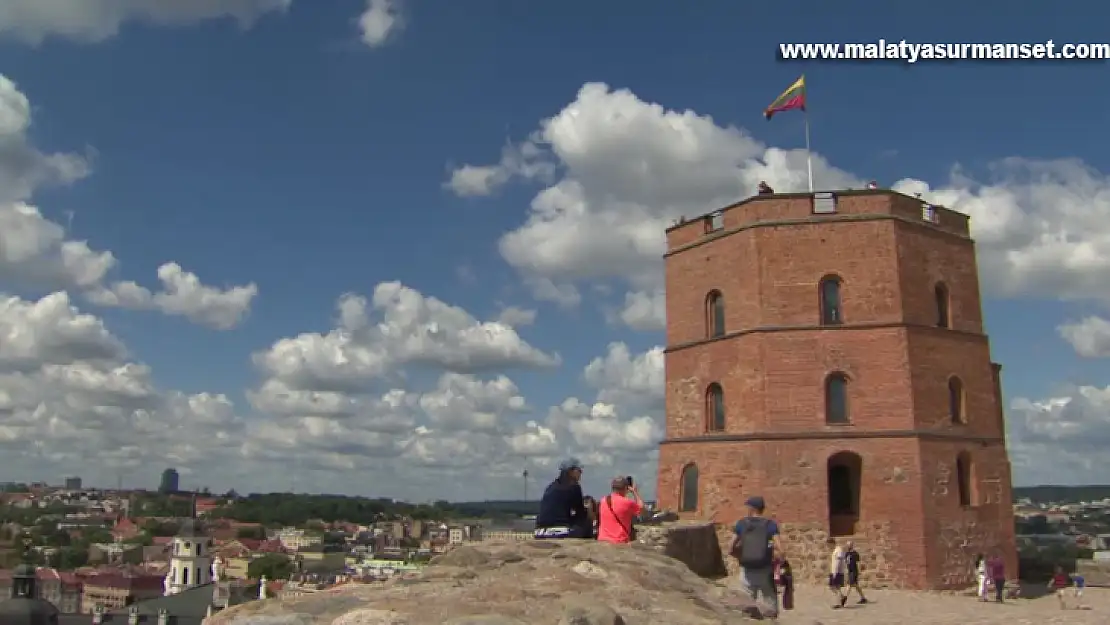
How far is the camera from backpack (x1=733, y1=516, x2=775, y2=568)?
9.43 m

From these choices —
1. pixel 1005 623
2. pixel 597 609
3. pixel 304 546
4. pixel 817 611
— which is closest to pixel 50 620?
pixel 597 609

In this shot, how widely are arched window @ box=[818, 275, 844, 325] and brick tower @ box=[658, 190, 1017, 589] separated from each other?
24 mm

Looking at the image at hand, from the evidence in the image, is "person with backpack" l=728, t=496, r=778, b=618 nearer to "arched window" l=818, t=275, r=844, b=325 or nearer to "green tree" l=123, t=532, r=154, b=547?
"arched window" l=818, t=275, r=844, b=325

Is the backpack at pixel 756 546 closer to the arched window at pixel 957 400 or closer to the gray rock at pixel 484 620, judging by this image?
the gray rock at pixel 484 620

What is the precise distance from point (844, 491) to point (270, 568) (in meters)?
106

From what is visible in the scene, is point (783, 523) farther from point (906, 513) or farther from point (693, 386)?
point (693, 386)

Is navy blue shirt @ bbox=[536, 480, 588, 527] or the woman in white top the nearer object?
navy blue shirt @ bbox=[536, 480, 588, 527]

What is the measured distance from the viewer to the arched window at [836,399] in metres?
20.5

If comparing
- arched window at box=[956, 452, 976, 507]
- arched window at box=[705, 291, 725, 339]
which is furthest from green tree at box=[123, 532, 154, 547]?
arched window at box=[956, 452, 976, 507]

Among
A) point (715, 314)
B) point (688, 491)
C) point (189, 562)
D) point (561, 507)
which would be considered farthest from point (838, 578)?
point (189, 562)

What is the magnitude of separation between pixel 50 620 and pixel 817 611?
1217 cm

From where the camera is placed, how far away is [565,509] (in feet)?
30.1

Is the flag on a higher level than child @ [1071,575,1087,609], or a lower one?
higher

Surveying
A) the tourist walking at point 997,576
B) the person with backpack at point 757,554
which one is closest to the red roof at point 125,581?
the tourist walking at point 997,576
